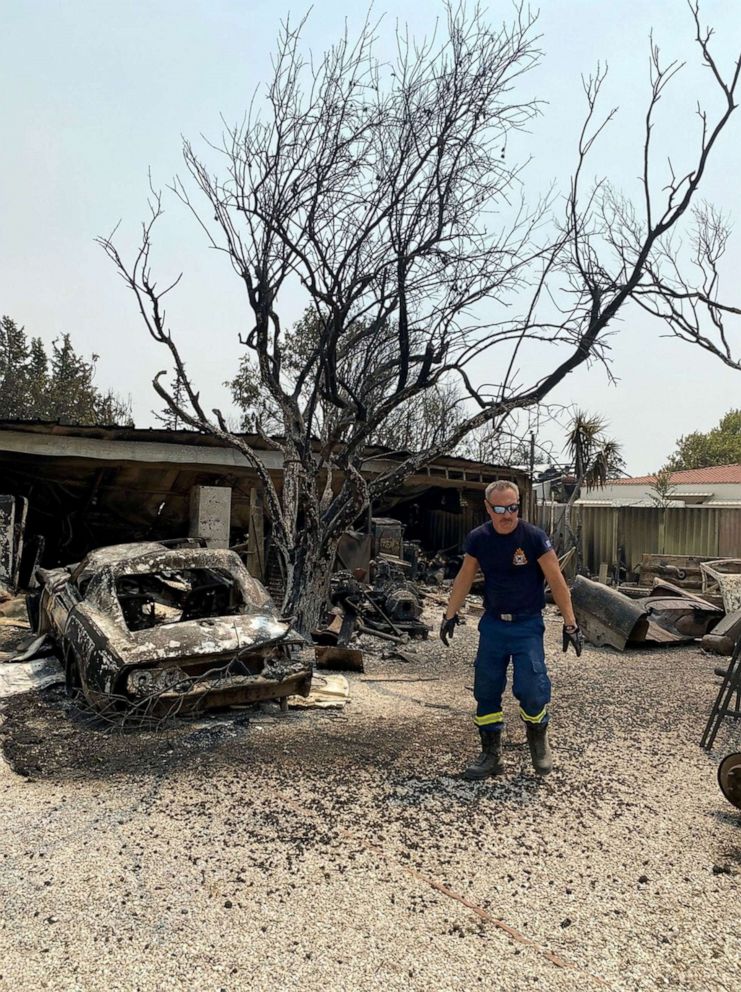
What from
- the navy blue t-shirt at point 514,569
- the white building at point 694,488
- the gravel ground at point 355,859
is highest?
the white building at point 694,488

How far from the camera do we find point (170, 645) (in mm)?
5277

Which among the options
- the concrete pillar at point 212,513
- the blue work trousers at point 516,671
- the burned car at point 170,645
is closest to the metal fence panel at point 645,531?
the concrete pillar at point 212,513

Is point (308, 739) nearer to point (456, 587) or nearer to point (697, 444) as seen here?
→ point (456, 587)

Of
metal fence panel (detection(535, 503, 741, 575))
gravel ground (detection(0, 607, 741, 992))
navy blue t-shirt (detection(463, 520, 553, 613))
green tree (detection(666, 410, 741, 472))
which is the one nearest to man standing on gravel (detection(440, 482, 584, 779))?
navy blue t-shirt (detection(463, 520, 553, 613))

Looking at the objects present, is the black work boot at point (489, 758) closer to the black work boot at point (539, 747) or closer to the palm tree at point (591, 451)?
the black work boot at point (539, 747)

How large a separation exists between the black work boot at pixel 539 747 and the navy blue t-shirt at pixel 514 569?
29.5 inches

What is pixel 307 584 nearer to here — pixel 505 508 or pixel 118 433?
pixel 505 508

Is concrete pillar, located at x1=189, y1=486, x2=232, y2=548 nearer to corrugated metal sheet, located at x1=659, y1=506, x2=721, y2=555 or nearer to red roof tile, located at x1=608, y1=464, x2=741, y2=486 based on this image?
corrugated metal sheet, located at x1=659, y1=506, x2=721, y2=555

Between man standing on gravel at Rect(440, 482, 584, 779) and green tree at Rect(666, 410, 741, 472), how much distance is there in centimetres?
4412

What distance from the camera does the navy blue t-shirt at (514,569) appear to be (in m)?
4.53

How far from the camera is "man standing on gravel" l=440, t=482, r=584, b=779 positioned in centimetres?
446

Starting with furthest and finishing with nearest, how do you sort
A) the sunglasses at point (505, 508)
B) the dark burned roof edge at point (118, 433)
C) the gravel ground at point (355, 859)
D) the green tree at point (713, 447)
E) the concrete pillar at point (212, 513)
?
the green tree at point (713, 447) → the concrete pillar at point (212, 513) → the dark burned roof edge at point (118, 433) → the sunglasses at point (505, 508) → the gravel ground at point (355, 859)

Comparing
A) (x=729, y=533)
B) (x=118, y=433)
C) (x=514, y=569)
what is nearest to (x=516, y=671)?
(x=514, y=569)

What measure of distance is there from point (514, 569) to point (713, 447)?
46732 millimetres
